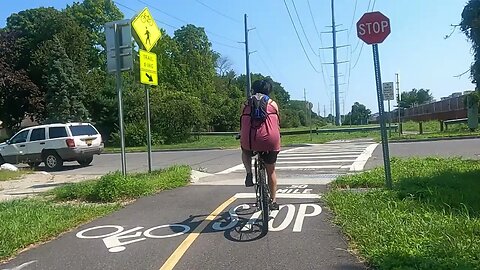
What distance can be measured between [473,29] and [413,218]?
5751 mm

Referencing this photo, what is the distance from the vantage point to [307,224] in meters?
A: 7.06

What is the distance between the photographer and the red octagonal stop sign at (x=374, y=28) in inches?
342

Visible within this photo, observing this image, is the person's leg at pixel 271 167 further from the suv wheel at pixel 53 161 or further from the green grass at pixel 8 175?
the suv wheel at pixel 53 161

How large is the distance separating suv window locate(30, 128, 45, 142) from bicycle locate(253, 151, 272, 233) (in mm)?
16254

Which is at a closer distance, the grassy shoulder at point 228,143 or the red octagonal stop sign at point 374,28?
the red octagonal stop sign at point 374,28

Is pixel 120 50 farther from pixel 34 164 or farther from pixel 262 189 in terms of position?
pixel 34 164

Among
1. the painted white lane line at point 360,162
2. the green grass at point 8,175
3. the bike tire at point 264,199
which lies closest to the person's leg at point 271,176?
the bike tire at point 264,199

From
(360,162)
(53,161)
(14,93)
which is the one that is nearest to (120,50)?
(360,162)

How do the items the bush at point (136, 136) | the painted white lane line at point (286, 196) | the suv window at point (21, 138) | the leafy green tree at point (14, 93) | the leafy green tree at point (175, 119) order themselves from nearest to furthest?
the painted white lane line at point (286, 196)
the suv window at point (21, 138)
the bush at point (136, 136)
the leafy green tree at point (175, 119)
the leafy green tree at point (14, 93)

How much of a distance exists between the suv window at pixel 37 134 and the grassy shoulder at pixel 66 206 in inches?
427

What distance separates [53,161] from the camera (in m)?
20.8

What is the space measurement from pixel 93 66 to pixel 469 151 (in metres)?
49.0

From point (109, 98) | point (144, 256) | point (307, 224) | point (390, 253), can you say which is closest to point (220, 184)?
point (307, 224)

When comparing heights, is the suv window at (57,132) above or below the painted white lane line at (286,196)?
above
